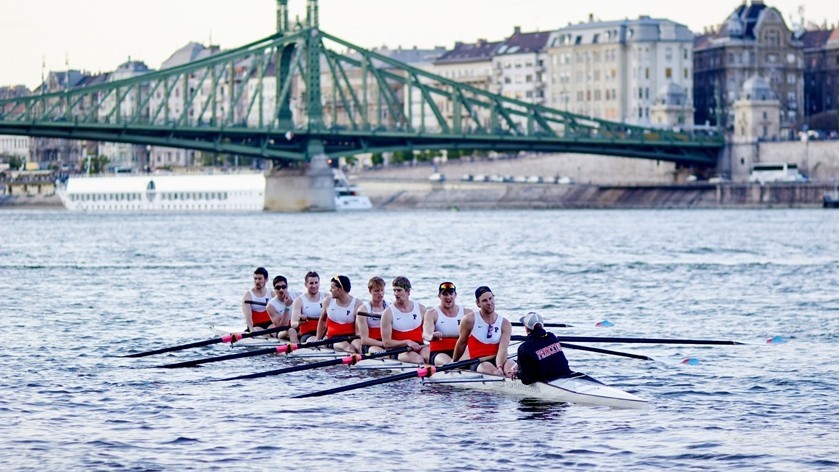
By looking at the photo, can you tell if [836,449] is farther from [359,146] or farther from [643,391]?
[359,146]

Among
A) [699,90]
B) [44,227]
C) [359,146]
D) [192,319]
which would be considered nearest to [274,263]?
[192,319]

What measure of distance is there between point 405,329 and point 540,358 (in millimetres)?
3269

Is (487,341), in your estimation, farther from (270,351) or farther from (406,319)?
(270,351)

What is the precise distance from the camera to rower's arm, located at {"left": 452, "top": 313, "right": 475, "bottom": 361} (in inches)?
926

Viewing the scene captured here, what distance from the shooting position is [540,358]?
22.5m

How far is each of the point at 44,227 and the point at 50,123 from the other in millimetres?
7189

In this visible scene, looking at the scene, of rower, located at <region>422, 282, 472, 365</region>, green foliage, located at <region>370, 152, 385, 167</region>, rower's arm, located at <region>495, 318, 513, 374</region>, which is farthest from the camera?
green foliage, located at <region>370, 152, 385, 167</region>

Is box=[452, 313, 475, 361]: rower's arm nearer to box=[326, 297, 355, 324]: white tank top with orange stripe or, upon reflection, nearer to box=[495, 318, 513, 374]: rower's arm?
box=[495, 318, 513, 374]: rower's arm

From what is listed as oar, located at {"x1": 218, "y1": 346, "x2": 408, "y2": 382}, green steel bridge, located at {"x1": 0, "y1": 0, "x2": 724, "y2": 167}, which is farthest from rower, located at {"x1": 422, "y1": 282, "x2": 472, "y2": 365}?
green steel bridge, located at {"x1": 0, "y1": 0, "x2": 724, "y2": 167}

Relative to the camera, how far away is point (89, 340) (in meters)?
32.5

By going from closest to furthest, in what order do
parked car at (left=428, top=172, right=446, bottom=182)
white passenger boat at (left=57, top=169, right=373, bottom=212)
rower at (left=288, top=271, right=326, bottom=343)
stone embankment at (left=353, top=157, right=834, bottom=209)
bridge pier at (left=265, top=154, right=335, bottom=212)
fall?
rower at (left=288, top=271, right=326, bottom=343)
bridge pier at (left=265, top=154, right=335, bottom=212)
stone embankment at (left=353, top=157, right=834, bottom=209)
white passenger boat at (left=57, top=169, right=373, bottom=212)
parked car at (left=428, top=172, right=446, bottom=182)

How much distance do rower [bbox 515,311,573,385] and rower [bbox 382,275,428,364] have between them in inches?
103

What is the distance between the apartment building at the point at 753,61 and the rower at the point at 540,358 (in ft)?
488

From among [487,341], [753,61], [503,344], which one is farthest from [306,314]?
[753,61]
